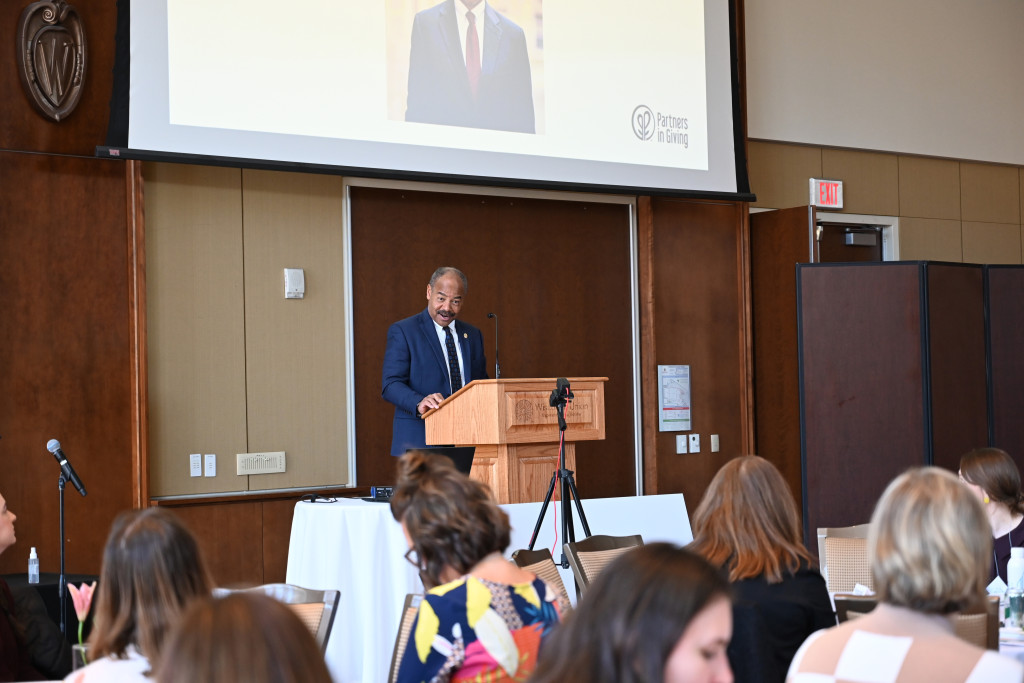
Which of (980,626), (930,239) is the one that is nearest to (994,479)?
(980,626)

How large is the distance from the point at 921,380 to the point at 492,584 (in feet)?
19.3

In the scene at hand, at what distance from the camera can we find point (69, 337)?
559 centimetres

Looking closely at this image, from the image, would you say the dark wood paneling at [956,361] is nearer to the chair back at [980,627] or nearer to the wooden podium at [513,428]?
the wooden podium at [513,428]

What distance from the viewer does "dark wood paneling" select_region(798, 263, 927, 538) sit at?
285 inches

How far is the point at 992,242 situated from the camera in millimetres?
9539

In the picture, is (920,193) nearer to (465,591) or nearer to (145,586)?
(465,591)

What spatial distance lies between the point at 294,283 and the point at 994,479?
394cm

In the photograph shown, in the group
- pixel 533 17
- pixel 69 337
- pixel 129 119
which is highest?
pixel 533 17

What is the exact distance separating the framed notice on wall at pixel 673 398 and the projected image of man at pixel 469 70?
6.77 feet

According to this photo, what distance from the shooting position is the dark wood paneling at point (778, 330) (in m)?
7.78

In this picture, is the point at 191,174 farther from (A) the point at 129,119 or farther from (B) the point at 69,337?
(B) the point at 69,337

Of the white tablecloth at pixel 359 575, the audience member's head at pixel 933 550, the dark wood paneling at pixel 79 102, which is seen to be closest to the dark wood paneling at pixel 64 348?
the dark wood paneling at pixel 79 102

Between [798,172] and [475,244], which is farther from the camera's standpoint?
[798,172]

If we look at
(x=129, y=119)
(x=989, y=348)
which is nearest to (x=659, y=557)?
(x=129, y=119)
